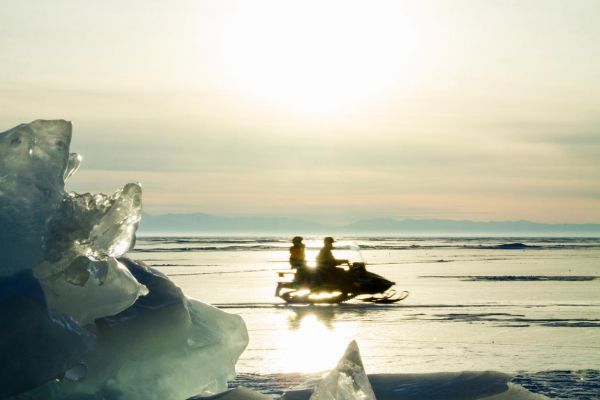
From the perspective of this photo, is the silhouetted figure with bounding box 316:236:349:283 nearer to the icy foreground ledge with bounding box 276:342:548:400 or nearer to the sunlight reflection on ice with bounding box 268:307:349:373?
the sunlight reflection on ice with bounding box 268:307:349:373

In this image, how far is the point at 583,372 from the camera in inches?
413

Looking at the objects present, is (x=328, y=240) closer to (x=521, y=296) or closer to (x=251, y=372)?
(x=521, y=296)

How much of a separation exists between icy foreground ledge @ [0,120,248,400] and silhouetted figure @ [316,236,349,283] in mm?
18988

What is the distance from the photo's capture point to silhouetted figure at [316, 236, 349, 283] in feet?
75.2

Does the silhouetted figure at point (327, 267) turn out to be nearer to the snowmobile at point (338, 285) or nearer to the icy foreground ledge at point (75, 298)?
the snowmobile at point (338, 285)

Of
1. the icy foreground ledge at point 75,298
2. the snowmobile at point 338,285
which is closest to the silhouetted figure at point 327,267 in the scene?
the snowmobile at point 338,285

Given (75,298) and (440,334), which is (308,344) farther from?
(75,298)

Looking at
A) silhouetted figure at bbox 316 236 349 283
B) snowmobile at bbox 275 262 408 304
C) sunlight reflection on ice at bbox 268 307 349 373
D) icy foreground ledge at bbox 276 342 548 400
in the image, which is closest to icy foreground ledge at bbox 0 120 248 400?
icy foreground ledge at bbox 276 342 548 400

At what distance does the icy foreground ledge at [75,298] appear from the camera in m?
2.90

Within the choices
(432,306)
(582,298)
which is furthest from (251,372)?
(582,298)

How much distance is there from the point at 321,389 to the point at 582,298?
2109 centimetres

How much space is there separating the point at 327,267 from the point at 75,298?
66.2 feet

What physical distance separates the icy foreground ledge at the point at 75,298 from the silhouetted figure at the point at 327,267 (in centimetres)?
1899

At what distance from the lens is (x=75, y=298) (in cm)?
316
